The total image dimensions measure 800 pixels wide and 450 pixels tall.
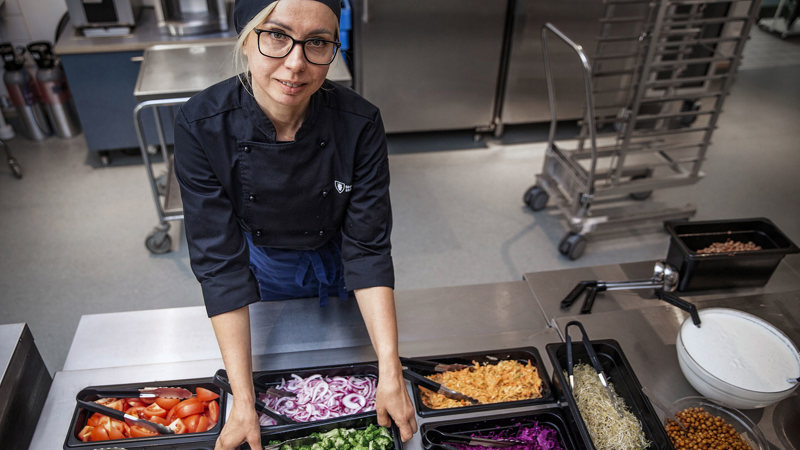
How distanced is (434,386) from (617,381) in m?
0.45

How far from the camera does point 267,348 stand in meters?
1.51

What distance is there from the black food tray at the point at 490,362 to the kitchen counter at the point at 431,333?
0.02m

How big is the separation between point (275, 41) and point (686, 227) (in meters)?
1.45

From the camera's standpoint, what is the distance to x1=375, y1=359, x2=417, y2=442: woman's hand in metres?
1.22

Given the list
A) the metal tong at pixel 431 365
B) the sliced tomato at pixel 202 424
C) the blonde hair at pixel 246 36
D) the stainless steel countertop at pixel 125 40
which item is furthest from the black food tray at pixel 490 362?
the stainless steel countertop at pixel 125 40

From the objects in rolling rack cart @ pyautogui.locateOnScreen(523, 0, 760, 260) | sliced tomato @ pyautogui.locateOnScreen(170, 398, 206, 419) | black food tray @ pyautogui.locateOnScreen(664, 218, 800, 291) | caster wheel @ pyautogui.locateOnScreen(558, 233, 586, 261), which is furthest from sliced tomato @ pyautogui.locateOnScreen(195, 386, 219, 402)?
caster wheel @ pyautogui.locateOnScreen(558, 233, 586, 261)

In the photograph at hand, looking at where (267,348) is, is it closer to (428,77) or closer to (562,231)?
(562,231)

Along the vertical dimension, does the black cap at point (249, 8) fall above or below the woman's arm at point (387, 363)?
above

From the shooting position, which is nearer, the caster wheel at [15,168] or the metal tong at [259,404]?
the metal tong at [259,404]

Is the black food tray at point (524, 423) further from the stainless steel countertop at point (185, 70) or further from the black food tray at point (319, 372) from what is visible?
the stainless steel countertop at point (185, 70)

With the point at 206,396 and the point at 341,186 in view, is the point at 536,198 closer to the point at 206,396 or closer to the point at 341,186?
the point at 341,186

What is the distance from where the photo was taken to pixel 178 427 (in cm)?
127

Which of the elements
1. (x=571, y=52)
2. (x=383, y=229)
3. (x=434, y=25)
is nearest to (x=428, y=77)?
(x=434, y=25)

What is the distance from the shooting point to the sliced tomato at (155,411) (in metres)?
1.32
